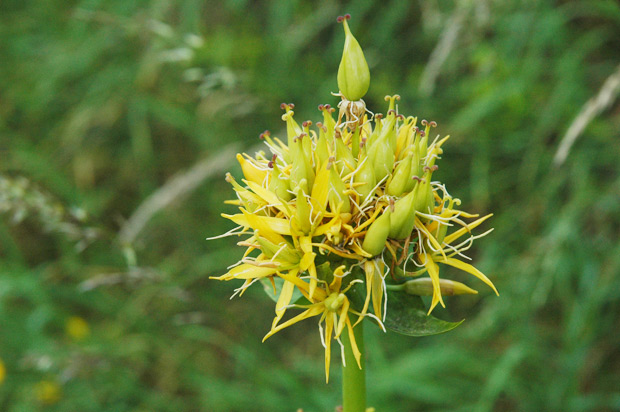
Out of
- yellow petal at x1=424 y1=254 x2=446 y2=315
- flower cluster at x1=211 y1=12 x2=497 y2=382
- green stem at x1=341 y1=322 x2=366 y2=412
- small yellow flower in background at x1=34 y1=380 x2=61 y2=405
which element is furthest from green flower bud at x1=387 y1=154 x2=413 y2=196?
small yellow flower in background at x1=34 y1=380 x2=61 y2=405

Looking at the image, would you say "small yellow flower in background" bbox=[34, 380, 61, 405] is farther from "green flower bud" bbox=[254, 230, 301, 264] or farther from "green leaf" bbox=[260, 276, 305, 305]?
"green flower bud" bbox=[254, 230, 301, 264]

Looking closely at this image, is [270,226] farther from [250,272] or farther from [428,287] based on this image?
[428,287]

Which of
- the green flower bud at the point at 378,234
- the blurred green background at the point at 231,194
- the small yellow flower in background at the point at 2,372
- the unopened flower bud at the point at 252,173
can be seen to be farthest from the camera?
the small yellow flower in background at the point at 2,372

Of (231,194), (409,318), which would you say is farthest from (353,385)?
(231,194)

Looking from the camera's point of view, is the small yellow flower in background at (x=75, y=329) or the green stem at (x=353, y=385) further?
the small yellow flower in background at (x=75, y=329)

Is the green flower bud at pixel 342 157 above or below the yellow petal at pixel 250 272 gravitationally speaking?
above

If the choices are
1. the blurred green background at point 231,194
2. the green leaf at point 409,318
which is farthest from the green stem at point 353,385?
the blurred green background at point 231,194

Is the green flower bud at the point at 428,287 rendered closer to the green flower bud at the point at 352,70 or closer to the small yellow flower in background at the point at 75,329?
the green flower bud at the point at 352,70
